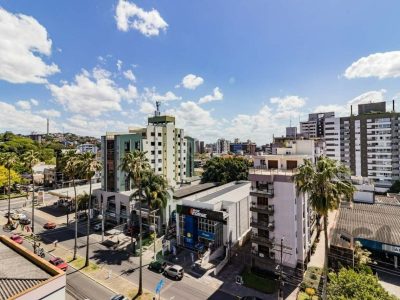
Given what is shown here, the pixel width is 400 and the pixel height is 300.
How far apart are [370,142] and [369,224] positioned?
73737 millimetres

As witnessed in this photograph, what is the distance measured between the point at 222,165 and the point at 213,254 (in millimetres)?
49367

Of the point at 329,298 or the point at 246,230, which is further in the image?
the point at 246,230

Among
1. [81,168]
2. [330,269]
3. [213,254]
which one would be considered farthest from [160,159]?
[330,269]

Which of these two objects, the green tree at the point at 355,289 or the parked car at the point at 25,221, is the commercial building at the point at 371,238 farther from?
the parked car at the point at 25,221

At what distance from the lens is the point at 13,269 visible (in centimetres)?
2503

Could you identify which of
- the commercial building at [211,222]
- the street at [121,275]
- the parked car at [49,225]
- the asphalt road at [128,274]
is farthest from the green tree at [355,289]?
the parked car at [49,225]

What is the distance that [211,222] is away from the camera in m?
51.8

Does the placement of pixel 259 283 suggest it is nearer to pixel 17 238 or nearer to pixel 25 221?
pixel 17 238

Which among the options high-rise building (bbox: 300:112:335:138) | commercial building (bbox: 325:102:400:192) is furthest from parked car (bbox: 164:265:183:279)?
high-rise building (bbox: 300:112:335:138)

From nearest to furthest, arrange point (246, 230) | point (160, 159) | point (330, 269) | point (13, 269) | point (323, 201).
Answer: point (13, 269) < point (323, 201) < point (330, 269) < point (246, 230) < point (160, 159)

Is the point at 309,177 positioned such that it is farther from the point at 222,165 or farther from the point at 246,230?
the point at 222,165

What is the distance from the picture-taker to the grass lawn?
128ft

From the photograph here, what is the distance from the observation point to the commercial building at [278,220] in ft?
140

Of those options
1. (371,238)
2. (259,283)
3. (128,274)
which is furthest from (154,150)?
(371,238)
